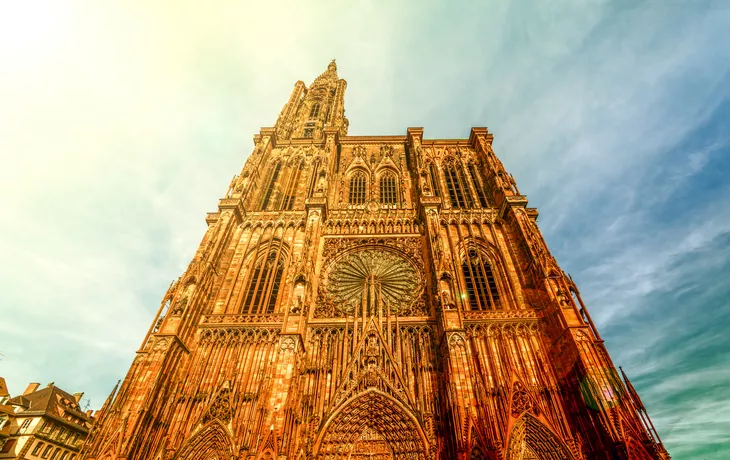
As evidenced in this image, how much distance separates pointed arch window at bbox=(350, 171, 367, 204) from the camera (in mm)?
26000

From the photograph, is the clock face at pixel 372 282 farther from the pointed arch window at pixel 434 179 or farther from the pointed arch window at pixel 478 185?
the pointed arch window at pixel 478 185

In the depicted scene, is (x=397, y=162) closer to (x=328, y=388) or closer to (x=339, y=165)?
(x=339, y=165)

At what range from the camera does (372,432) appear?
14859mm

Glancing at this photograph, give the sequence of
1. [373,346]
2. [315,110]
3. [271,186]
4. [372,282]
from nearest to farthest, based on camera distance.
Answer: [373,346]
[372,282]
[271,186]
[315,110]

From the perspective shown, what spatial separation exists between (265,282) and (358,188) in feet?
34.8

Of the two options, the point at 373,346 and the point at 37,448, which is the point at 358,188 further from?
the point at 37,448

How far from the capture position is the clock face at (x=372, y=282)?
18.9 metres

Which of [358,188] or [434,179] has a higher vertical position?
[434,179]

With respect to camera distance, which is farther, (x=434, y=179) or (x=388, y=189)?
(x=388, y=189)

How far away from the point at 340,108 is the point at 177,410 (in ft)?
95.9

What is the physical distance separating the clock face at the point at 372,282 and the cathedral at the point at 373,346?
0.30 feet

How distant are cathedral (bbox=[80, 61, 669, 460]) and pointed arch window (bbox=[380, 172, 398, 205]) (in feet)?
2.17

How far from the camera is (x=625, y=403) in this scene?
1302 cm

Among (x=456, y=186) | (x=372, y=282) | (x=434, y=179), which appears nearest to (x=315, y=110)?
(x=434, y=179)
